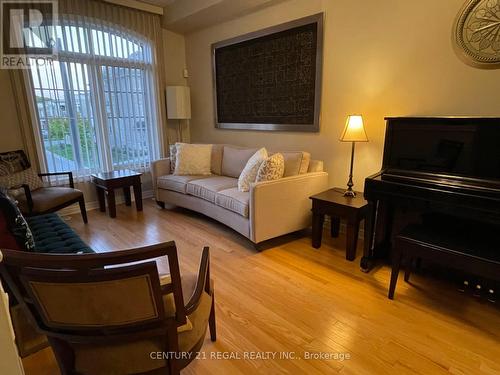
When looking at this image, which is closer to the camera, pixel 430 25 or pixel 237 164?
pixel 430 25

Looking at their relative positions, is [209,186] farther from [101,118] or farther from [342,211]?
[101,118]

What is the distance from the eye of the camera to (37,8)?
3240mm

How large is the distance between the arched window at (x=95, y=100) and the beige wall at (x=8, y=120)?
0.23m

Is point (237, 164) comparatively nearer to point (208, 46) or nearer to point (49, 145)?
point (208, 46)

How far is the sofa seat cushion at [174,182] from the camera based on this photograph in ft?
11.5

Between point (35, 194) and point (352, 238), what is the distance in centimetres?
315

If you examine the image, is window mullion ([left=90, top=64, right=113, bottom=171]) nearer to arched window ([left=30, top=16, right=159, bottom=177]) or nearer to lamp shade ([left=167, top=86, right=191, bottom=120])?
arched window ([left=30, top=16, right=159, bottom=177])

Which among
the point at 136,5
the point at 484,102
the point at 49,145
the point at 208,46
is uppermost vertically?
the point at 136,5

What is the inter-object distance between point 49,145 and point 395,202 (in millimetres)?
3853

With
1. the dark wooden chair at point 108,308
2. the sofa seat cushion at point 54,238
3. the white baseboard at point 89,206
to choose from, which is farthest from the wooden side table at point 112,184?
the dark wooden chair at point 108,308

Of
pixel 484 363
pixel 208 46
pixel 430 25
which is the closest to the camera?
pixel 484 363

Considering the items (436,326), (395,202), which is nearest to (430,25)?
(395,202)

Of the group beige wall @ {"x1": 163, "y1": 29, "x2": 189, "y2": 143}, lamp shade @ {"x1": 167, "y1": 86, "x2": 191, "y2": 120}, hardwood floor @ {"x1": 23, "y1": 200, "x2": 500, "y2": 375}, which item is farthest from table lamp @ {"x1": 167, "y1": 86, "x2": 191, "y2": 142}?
hardwood floor @ {"x1": 23, "y1": 200, "x2": 500, "y2": 375}

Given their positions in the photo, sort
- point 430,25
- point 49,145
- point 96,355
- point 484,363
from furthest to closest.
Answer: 1. point 49,145
2. point 430,25
3. point 484,363
4. point 96,355
